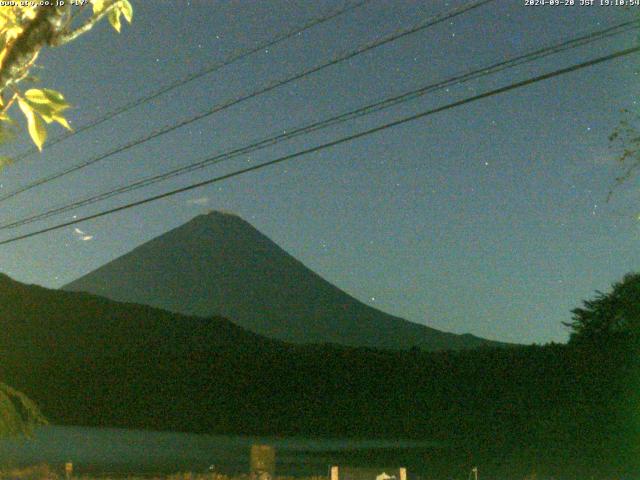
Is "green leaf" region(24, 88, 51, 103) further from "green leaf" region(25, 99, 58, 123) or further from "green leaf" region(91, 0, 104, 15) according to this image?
"green leaf" region(91, 0, 104, 15)

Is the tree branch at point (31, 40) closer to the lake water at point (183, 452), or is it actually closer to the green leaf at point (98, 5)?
the green leaf at point (98, 5)

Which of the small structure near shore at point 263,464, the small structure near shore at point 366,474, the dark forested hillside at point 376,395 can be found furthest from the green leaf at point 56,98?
the dark forested hillside at point 376,395

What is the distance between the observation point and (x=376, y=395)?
52125mm

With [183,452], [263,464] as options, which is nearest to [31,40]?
[263,464]

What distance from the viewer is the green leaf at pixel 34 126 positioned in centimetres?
341

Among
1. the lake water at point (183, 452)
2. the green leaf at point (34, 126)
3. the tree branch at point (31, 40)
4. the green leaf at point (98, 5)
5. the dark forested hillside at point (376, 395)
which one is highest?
the dark forested hillside at point (376, 395)

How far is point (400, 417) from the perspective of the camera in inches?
2021

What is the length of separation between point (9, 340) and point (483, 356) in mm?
84521

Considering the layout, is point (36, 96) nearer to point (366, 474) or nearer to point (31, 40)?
point (31, 40)

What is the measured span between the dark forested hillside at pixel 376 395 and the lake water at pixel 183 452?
11.0 ft

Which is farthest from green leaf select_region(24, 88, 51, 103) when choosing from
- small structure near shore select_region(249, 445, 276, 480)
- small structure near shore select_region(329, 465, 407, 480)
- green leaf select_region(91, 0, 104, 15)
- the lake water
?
the lake water

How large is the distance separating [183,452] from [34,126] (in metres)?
36.2

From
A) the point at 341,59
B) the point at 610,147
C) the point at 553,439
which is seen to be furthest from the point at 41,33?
the point at 553,439

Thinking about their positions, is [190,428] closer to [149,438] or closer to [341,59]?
[149,438]
